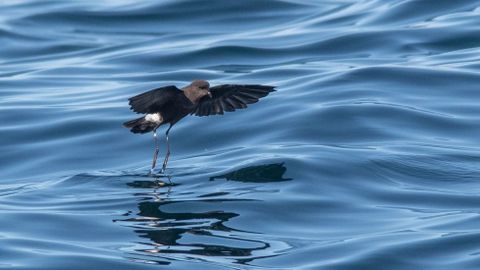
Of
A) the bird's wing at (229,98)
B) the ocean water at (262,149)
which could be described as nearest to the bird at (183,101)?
the bird's wing at (229,98)

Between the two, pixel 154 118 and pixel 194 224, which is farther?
pixel 154 118

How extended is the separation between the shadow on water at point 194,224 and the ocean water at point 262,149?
0.02m

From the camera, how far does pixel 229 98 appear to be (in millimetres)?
11625

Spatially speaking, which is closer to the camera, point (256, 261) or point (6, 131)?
point (256, 261)

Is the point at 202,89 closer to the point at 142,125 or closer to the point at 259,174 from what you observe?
the point at 142,125

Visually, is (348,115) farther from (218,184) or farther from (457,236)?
(457,236)

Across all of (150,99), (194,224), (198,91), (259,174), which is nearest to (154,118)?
(198,91)

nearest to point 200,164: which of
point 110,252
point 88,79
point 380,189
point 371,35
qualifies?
point 380,189

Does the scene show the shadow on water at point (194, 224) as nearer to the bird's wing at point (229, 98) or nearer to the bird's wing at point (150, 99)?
the bird's wing at point (229, 98)

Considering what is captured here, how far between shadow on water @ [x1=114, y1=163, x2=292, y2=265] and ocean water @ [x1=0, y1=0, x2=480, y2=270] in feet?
0.08

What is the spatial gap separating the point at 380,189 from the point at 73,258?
3380mm

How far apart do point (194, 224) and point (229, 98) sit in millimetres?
2256

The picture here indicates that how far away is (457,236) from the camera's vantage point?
9.30 meters

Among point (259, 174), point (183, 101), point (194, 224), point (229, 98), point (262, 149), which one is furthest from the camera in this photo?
point (262, 149)
